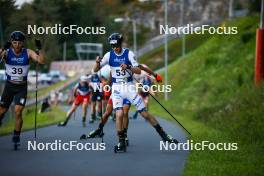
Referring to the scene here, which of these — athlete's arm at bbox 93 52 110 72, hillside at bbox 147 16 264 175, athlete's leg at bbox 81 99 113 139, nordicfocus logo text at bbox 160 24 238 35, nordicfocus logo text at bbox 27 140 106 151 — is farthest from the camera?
nordicfocus logo text at bbox 160 24 238 35

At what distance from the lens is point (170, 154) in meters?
12.5

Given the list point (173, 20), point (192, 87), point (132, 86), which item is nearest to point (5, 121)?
point (192, 87)

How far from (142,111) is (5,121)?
20.5m

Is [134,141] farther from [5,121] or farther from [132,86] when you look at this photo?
[5,121]

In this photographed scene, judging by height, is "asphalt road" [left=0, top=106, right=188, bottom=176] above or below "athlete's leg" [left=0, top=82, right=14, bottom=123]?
below

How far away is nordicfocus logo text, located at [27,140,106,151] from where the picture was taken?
525 inches

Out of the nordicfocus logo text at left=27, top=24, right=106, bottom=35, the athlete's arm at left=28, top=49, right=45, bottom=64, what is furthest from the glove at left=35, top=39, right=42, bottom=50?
the nordicfocus logo text at left=27, top=24, right=106, bottom=35

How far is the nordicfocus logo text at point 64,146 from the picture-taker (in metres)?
13.3

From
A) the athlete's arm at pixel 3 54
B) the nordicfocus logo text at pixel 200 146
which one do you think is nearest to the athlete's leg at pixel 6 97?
the athlete's arm at pixel 3 54

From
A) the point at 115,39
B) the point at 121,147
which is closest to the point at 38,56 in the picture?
the point at 115,39

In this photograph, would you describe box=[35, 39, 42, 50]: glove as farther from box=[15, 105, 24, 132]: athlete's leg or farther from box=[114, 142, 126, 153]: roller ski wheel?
box=[114, 142, 126, 153]: roller ski wheel

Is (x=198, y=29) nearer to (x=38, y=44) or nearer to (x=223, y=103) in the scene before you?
(x=223, y=103)

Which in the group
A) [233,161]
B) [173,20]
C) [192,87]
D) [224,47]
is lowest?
[233,161]

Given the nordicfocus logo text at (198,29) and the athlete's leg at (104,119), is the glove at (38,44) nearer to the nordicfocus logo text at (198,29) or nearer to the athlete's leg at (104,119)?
the athlete's leg at (104,119)
